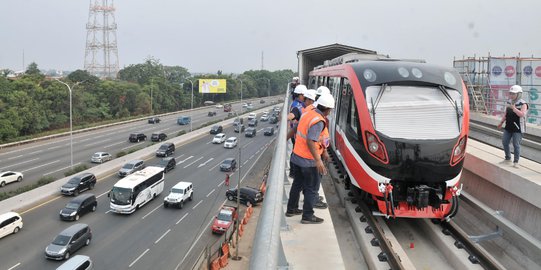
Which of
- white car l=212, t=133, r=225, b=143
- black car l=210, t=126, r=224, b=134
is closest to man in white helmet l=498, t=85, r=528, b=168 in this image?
white car l=212, t=133, r=225, b=143

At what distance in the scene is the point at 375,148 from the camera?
223 inches

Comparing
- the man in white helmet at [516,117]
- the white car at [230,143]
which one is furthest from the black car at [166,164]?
the man in white helmet at [516,117]

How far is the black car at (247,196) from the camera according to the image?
23750 millimetres

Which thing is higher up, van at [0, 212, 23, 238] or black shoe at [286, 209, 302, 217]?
black shoe at [286, 209, 302, 217]

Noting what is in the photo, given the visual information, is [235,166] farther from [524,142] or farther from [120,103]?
[120,103]

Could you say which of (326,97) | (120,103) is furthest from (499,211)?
(120,103)

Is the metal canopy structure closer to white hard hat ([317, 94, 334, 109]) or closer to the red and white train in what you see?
the red and white train

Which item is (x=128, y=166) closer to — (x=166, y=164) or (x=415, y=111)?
(x=166, y=164)

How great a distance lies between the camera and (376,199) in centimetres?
564

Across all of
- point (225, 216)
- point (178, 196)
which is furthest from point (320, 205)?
point (178, 196)

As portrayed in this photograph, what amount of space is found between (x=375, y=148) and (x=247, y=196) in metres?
18.7

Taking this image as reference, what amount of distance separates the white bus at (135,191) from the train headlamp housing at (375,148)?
1798 cm

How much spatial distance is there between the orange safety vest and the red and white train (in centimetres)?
126

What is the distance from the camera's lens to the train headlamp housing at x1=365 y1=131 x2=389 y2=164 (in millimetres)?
5562
